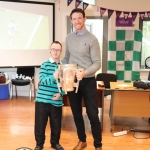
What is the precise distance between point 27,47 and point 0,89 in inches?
43.6

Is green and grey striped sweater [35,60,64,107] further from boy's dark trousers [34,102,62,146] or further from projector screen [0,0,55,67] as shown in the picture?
projector screen [0,0,55,67]

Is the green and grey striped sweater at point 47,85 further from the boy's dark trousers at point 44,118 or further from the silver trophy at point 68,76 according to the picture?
the silver trophy at point 68,76

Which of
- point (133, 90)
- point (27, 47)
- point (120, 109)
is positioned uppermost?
point (27, 47)

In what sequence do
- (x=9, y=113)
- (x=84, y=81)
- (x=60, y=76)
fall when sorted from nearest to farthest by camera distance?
1. (x=60, y=76)
2. (x=84, y=81)
3. (x=9, y=113)

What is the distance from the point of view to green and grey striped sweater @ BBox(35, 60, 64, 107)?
89.2 inches

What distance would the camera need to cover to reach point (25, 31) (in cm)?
502

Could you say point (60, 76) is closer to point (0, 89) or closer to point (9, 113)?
point (9, 113)

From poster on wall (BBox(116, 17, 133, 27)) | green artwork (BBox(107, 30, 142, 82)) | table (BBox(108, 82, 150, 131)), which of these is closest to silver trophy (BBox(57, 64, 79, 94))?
table (BBox(108, 82, 150, 131))

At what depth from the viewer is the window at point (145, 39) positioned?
201 inches

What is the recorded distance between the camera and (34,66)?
5.14 m

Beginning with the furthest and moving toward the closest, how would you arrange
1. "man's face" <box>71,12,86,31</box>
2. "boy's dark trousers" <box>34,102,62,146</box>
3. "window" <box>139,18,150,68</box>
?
"window" <box>139,18,150,68</box> → "boy's dark trousers" <box>34,102,62,146</box> → "man's face" <box>71,12,86,31</box>

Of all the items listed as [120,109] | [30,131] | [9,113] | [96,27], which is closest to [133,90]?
[120,109]

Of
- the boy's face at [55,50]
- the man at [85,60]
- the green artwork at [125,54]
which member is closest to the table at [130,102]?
the man at [85,60]

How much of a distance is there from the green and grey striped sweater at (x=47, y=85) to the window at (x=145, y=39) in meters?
3.39
